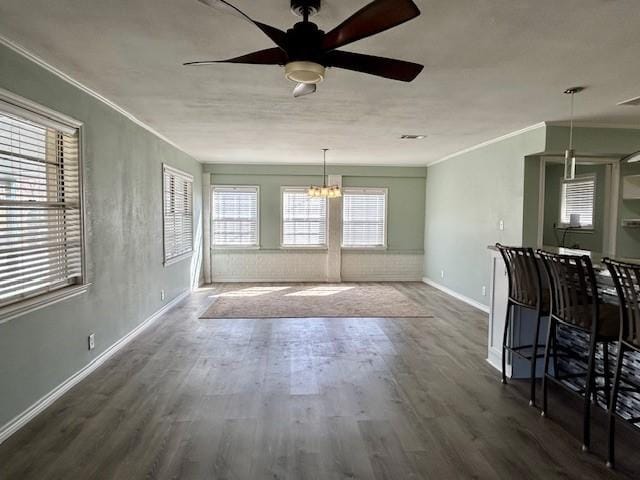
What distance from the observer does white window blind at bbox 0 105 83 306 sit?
2424mm

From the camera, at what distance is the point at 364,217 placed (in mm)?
8172

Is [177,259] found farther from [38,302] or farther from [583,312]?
[583,312]

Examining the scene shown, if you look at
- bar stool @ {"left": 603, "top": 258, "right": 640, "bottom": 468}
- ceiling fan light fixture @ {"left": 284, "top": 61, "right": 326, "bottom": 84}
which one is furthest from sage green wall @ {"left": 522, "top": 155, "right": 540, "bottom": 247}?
ceiling fan light fixture @ {"left": 284, "top": 61, "right": 326, "bottom": 84}

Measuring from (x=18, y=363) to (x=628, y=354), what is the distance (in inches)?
157

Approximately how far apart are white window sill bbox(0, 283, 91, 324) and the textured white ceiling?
167 cm

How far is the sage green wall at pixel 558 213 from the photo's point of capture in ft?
17.3

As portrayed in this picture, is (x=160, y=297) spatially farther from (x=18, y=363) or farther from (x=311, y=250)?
(x=311, y=250)

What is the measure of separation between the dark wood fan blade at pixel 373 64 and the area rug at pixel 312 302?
12.5 feet

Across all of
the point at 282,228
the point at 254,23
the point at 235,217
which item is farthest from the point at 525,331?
the point at 235,217

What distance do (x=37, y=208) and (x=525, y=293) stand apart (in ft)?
11.8

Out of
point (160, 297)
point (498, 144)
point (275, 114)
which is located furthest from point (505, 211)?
point (160, 297)

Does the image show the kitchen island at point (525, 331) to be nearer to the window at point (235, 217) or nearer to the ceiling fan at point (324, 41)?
the ceiling fan at point (324, 41)

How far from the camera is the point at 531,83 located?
306 cm

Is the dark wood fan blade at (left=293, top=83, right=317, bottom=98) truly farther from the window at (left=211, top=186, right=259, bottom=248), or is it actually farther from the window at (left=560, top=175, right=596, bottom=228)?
the window at (left=211, top=186, right=259, bottom=248)
